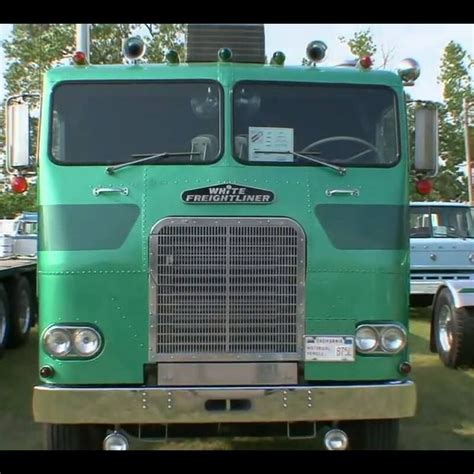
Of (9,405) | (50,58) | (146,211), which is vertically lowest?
(9,405)

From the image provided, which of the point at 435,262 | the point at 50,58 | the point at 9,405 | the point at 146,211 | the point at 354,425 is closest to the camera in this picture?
the point at 146,211

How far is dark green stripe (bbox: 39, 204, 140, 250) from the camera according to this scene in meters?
4.65

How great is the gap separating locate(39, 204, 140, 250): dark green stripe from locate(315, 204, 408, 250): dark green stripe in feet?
3.99

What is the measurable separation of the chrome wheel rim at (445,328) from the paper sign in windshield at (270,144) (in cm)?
419

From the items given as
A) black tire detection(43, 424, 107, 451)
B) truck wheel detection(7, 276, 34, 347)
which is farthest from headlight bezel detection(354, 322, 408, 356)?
truck wheel detection(7, 276, 34, 347)

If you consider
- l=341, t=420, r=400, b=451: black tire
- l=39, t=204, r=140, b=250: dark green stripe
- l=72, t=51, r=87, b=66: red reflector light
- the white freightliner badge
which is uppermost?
l=72, t=51, r=87, b=66: red reflector light

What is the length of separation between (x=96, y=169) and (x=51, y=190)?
1.03 feet

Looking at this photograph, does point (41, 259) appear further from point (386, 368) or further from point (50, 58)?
point (50, 58)

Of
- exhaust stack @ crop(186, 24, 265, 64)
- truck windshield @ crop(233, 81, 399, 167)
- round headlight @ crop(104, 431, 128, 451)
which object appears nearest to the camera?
round headlight @ crop(104, 431, 128, 451)

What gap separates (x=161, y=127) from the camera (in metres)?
4.85

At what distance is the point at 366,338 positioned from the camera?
473 centimetres

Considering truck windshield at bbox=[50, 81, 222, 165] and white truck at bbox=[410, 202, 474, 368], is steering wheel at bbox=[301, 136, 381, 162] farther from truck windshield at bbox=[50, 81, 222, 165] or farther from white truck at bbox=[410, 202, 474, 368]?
white truck at bbox=[410, 202, 474, 368]

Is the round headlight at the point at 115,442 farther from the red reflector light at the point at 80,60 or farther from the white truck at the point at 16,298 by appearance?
the white truck at the point at 16,298

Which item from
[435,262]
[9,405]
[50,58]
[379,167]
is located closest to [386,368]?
[379,167]
